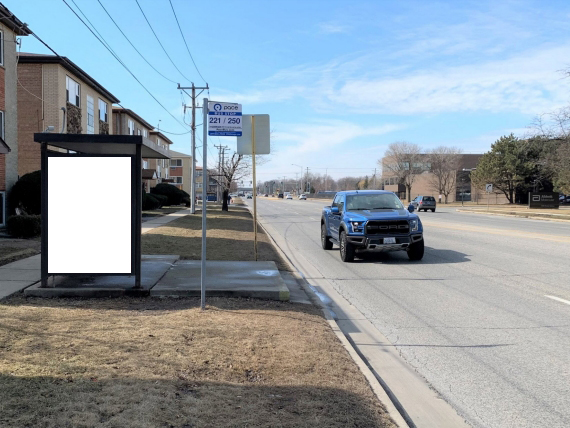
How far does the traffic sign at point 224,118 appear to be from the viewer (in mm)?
7855

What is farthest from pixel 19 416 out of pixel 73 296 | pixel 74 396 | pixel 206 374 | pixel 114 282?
pixel 114 282

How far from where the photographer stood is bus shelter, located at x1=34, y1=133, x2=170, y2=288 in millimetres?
7430

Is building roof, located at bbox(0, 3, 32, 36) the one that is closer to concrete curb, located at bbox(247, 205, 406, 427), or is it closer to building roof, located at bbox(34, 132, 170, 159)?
building roof, located at bbox(34, 132, 170, 159)

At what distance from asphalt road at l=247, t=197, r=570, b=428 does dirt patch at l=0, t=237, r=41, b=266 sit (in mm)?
6706

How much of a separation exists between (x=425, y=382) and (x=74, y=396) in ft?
10.0

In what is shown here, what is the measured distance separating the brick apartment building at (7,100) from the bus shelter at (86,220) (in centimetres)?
1414

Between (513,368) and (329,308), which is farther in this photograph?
(329,308)

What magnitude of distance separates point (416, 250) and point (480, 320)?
5884mm

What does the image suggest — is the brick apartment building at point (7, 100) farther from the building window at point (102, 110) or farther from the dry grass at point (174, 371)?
the dry grass at point (174, 371)

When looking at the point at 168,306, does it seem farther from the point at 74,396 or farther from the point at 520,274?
the point at 520,274

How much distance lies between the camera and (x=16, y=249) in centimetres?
1272

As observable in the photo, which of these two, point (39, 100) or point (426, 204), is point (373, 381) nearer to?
point (39, 100)

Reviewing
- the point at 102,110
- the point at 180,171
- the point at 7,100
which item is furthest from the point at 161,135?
the point at 7,100

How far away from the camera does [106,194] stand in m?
7.54
